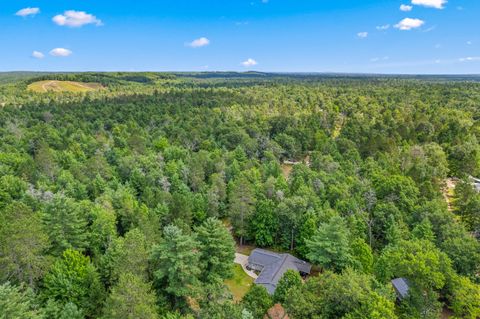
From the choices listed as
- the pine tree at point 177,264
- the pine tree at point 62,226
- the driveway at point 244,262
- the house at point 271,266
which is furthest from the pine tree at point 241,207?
the pine tree at point 62,226

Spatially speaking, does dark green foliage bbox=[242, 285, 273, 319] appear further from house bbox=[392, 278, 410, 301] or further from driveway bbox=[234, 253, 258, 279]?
house bbox=[392, 278, 410, 301]

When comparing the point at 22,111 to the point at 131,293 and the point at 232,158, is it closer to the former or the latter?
the point at 232,158

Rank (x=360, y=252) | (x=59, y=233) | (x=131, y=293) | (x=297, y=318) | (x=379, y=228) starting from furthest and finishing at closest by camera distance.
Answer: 1. (x=379, y=228)
2. (x=360, y=252)
3. (x=59, y=233)
4. (x=297, y=318)
5. (x=131, y=293)

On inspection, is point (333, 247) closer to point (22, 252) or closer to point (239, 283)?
point (239, 283)

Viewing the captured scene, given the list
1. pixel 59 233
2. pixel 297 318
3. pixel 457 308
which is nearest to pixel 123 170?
pixel 59 233

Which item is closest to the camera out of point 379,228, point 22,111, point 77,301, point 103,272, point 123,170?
point 77,301

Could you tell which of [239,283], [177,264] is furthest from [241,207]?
[177,264]

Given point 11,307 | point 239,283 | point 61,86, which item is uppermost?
point 61,86
